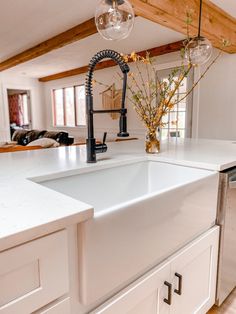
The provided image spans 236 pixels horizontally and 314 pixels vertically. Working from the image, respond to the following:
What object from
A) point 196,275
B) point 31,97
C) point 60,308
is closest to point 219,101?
point 196,275

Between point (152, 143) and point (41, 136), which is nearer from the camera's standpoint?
point (152, 143)

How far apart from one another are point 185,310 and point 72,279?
74 centimetres

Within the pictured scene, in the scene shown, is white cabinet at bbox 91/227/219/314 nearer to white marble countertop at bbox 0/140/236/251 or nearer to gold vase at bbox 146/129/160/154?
white marble countertop at bbox 0/140/236/251

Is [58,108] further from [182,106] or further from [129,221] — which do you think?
[129,221]

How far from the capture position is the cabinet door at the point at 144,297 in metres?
0.76

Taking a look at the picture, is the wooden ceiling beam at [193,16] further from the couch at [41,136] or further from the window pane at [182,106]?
the couch at [41,136]

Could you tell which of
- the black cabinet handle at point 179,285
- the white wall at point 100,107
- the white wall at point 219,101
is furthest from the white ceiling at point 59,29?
the black cabinet handle at point 179,285

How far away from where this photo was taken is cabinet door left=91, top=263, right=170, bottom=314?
76 centimetres

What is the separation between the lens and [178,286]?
1.00m

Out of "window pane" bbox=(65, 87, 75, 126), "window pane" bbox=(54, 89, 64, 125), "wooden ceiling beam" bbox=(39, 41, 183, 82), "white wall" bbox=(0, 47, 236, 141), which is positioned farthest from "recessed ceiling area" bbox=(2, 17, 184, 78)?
"window pane" bbox=(54, 89, 64, 125)

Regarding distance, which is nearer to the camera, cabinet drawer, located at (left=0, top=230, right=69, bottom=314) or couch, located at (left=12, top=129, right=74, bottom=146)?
cabinet drawer, located at (left=0, top=230, right=69, bottom=314)

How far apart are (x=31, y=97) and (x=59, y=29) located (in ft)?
15.1

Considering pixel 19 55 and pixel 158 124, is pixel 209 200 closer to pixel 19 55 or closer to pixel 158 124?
pixel 158 124

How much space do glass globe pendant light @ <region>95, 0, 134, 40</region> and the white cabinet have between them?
4.63 ft
